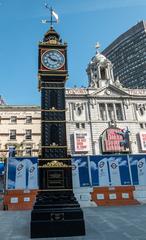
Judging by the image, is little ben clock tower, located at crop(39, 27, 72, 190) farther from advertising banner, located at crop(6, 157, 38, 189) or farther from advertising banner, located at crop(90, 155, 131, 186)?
advertising banner, located at crop(90, 155, 131, 186)

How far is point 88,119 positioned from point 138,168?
20.9 metres

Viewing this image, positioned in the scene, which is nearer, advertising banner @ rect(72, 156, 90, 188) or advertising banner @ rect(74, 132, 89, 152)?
advertising banner @ rect(72, 156, 90, 188)

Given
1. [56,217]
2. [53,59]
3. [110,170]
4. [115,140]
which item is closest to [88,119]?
[115,140]

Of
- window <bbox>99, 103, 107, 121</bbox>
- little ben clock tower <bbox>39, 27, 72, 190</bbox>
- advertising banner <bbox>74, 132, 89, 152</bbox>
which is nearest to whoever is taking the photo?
little ben clock tower <bbox>39, 27, 72, 190</bbox>

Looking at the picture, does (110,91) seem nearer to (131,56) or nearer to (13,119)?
(13,119)

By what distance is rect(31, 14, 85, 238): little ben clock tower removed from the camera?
11.6 m

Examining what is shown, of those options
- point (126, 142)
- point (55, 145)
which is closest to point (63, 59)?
point (55, 145)

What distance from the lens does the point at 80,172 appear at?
26.2 m

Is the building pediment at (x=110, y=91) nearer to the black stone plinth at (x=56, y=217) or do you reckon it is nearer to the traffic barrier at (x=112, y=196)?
the traffic barrier at (x=112, y=196)

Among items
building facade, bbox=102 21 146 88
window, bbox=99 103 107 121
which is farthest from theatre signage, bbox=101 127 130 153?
building facade, bbox=102 21 146 88

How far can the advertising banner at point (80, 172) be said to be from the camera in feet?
84.3

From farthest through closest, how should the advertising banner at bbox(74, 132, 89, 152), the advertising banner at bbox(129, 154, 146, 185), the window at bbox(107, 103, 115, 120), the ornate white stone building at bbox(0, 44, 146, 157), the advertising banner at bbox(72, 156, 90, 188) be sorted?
1. the window at bbox(107, 103, 115, 120)
2. the ornate white stone building at bbox(0, 44, 146, 157)
3. the advertising banner at bbox(74, 132, 89, 152)
4. the advertising banner at bbox(129, 154, 146, 185)
5. the advertising banner at bbox(72, 156, 90, 188)

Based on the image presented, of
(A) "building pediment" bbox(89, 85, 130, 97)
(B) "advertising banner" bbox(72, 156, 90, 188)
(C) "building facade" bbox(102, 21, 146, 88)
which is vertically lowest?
(B) "advertising banner" bbox(72, 156, 90, 188)

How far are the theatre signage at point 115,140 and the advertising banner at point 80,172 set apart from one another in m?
17.8
